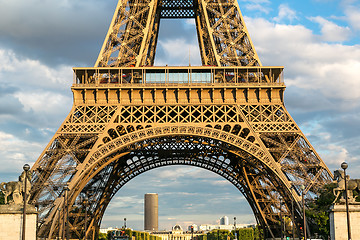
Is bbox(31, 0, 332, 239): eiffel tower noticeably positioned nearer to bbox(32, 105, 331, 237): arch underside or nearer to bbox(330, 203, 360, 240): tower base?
bbox(32, 105, 331, 237): arch underside

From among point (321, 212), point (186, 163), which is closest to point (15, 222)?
point (321, 212)

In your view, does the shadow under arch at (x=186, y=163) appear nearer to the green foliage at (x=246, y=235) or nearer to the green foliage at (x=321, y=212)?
the green foliage at (x=321, y=212)

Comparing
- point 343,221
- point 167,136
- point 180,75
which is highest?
point 180,75

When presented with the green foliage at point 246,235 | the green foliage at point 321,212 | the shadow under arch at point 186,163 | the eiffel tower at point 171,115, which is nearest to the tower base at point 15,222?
the eiffel tower at point 171,115

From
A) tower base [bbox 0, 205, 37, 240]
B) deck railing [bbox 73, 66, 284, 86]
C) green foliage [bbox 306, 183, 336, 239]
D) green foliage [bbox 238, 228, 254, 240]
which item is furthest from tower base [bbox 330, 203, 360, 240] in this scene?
green foliage [bbox 238, 228, 254, 240]

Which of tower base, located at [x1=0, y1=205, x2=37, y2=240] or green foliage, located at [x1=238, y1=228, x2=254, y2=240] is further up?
tower base, located at [x1=0, y1=205, x2=37, y2=240]

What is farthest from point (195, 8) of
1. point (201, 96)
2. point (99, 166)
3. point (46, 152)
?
point (46, 152)

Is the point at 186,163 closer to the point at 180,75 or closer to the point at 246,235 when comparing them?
the point at 180,75
